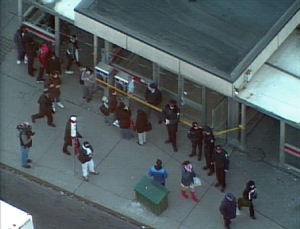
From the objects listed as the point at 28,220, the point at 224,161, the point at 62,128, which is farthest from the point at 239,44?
the point at 28,220

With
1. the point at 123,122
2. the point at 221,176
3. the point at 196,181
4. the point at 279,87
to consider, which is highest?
the point at 279,87

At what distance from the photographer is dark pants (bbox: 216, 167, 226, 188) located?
3053 cm

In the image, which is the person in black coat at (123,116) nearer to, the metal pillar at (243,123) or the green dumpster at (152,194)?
the green dumpster at (152,194)

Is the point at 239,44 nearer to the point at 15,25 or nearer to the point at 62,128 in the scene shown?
the point at 62,128

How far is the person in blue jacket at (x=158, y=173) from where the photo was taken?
30.3 metres

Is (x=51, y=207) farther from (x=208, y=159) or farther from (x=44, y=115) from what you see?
(x=208, y=159)

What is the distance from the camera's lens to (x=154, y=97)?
Result: 32.2 meters

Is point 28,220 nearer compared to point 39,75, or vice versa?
point 28,220

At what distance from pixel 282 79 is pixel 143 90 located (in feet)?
12.6

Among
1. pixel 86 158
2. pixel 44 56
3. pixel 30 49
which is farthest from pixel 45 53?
pixel 86 158

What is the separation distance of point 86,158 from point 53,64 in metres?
3.73

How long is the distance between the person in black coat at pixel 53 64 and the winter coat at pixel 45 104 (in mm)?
1475

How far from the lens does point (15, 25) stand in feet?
117

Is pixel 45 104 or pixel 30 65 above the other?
pixel 30 65
